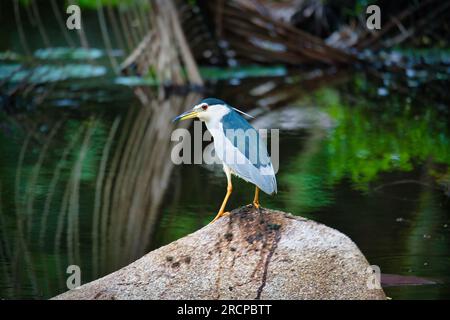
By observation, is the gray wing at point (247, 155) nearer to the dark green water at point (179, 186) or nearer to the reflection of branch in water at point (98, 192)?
the dark green water at point (179, 186)

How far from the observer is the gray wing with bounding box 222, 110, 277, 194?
18.5 feet

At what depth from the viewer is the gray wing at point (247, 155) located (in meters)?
5.65

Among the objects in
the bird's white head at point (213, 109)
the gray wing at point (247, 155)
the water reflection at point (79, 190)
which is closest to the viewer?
the gray wing at point (247, 155)

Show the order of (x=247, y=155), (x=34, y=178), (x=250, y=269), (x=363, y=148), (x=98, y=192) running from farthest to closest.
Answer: (x=363, y=148) → (x=34, y=178) → (x=98, y=192) → (x=247, y=155) → (x=250, y=269)

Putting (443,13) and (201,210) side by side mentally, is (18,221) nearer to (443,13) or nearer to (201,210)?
(201,210)

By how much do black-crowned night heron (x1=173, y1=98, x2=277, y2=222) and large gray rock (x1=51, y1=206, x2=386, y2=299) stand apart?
0.77ft

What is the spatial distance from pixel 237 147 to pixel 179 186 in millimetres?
3170

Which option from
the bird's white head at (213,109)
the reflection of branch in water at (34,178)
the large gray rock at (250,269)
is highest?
the bird's white head at (213,109)

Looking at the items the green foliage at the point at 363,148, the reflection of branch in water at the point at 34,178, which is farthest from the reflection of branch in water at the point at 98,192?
the green foliage at the point at 363,148

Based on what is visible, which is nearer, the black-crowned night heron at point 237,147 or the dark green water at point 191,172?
the black-crowned night heron at point 237,147

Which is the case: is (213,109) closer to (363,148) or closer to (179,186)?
(179,186)

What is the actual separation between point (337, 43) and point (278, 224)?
427 inches

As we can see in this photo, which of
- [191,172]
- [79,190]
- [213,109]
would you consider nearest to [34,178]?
[79,190]

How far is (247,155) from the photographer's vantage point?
5.72 m
